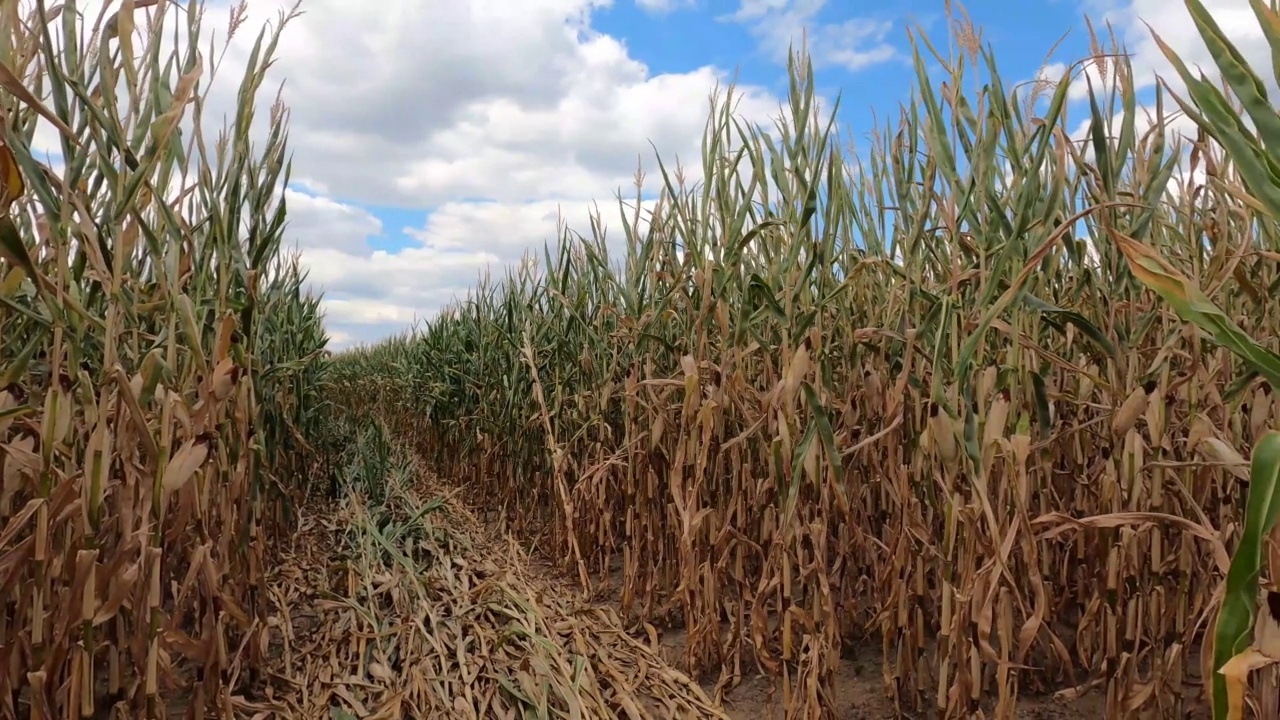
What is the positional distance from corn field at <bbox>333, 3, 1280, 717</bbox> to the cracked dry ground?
13cm

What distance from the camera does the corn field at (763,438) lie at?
139 centimetres

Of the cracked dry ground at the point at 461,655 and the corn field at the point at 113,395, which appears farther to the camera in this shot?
the cracked dry ground at the point at 461,655

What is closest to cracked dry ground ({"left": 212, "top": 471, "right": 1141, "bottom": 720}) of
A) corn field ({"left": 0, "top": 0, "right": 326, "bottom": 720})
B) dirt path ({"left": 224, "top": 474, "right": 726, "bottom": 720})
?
dirt path ({"left": 224, "top": 474, "right": 726, "bottom": 720})

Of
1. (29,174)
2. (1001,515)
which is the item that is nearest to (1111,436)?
(1001,515)

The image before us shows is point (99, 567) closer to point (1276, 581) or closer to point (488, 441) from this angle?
point (1276, 581)

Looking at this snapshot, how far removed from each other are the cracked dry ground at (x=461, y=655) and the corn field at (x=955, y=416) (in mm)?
128

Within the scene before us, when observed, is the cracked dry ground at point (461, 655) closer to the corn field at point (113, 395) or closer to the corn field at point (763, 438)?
the corn field at point (763, 438)

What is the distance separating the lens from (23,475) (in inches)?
62.9

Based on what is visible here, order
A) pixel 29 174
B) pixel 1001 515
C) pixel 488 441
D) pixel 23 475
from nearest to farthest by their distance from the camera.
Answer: pixel 29 174, pixel 1001 515, pixel 23 475, pixel 488 441

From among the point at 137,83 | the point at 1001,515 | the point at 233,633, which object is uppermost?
the point at 137,83

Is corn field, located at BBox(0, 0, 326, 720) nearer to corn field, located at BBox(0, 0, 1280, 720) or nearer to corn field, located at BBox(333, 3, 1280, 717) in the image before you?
corn field, located at BBox(0, 0, 1280, 720)

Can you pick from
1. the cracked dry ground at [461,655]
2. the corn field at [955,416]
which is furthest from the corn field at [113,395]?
the corn field at [955,416]

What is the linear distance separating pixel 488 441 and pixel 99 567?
347 centimetres

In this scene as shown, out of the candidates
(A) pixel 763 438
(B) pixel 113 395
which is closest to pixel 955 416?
(A) pixel 763 438
